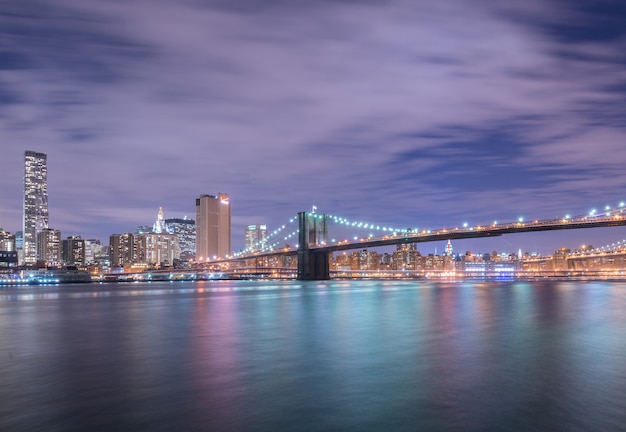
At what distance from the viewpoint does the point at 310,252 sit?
96938mm

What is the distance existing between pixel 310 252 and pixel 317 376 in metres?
83.7

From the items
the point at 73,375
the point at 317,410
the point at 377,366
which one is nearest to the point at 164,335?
the point at 73,375

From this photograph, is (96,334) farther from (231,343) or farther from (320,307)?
(320,307)

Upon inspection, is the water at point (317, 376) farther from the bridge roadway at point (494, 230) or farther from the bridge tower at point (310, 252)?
the bridge tower at point (310, 252)

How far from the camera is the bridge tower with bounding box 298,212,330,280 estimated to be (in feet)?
320

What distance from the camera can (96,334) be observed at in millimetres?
22047

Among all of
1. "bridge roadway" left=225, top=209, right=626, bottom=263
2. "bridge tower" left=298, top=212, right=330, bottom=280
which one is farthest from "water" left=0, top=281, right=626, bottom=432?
"bridge tower" left=298, top=212, right=330, bottom=280

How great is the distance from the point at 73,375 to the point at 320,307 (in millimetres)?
23646

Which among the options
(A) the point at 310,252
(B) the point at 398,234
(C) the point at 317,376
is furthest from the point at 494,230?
(C) the point at 317,376

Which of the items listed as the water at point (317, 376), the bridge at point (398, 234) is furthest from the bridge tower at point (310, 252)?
the water at point (317, 376)

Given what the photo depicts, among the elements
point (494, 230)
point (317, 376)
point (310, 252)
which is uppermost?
point (494, 230)

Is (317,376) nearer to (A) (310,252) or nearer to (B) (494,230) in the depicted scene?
→ (B) (494,230)

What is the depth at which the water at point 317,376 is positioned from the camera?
9469 millimetres

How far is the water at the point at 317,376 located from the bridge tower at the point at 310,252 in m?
71.6
